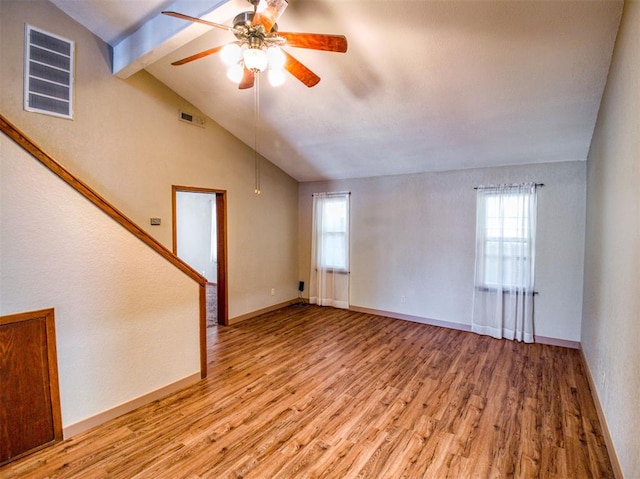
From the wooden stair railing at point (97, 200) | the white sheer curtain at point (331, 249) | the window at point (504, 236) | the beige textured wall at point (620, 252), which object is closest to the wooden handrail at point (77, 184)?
the wooden stair railing at point (97, 200)

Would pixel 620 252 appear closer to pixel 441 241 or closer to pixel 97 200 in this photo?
pixel 441 241

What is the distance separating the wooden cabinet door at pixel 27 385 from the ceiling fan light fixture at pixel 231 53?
87.1 inches

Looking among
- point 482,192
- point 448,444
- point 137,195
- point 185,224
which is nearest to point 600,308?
point 448,444

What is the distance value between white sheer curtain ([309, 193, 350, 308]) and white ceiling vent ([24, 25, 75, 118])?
3.91 m

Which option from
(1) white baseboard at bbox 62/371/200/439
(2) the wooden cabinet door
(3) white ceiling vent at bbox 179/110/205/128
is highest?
(3) white ceiling vent at bbox 179/110/205/128

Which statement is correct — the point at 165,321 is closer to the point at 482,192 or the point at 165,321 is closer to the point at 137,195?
the point at 137,195

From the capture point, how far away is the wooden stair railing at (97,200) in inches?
79.9

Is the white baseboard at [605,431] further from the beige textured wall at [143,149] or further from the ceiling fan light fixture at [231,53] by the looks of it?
the beige textured wall at [143,149]

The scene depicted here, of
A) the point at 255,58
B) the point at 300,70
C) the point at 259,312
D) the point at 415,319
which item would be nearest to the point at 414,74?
the point at 300,70

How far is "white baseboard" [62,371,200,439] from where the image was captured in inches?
92.7

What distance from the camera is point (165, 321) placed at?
2891 mm

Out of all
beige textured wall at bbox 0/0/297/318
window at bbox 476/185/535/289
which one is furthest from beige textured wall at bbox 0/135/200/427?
window at bbox 476/185/535/289

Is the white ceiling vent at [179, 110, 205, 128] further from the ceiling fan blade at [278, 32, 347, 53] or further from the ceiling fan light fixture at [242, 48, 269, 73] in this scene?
the ceiling fan blade at [278, 32, 347, 53]

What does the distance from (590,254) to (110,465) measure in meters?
4.69
